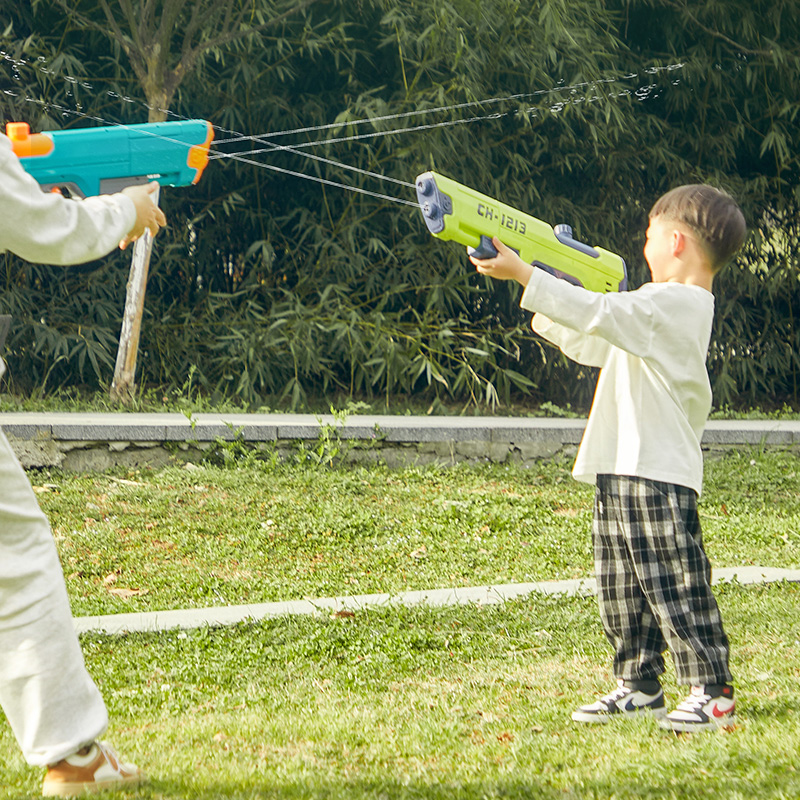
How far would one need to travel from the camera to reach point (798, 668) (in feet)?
9.14

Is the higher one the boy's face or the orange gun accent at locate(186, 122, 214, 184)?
the orange gun accent at locate(186, 122, 214, 184)

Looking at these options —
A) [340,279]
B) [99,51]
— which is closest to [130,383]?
[340,279]

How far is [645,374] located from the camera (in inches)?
90.6

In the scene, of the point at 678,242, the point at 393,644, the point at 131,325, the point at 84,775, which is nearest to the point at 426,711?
the point at 393,644

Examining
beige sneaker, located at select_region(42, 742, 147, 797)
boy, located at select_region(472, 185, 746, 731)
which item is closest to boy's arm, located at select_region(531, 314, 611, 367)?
boy, located at select_region(472, 185, 746, 731)

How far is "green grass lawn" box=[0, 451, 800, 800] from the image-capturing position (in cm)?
195

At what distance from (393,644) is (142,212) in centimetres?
177

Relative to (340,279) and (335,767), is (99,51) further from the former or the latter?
(335,767)

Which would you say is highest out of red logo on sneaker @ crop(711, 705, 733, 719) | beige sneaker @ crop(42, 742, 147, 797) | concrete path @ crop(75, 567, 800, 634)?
beige sneaker @ crop(42, 742, 147, 797)

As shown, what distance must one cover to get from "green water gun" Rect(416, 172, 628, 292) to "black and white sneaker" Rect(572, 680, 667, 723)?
3.33 feet

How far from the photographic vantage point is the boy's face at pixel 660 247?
2.35m

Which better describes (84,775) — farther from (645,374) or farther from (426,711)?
(645,374)

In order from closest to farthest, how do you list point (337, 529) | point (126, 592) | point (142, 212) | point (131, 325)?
point (142, 212), point (126, 592), point (337, 529), point (131, 325)

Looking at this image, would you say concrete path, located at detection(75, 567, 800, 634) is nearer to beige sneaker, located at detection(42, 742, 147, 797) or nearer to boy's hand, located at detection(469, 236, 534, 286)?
beige sneaker, located at detection(42, 742, 147, 797)
